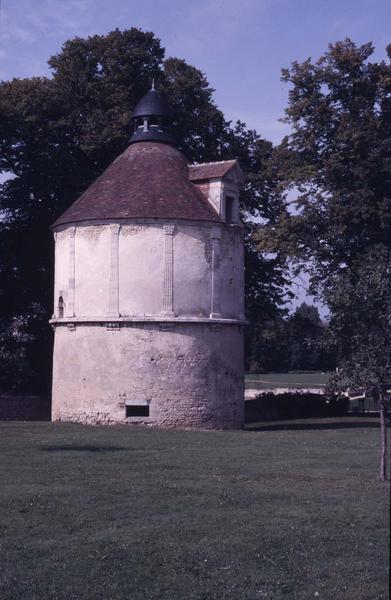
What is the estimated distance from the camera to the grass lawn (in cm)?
1020

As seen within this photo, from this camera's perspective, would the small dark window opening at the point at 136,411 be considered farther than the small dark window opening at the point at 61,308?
No

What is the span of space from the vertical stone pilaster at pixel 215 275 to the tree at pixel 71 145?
8569 mm

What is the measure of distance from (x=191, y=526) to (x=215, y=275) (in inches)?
816

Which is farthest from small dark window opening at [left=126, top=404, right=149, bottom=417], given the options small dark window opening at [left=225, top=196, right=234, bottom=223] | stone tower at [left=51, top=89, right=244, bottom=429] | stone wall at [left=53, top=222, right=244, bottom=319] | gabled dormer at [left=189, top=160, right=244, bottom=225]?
small dark window opening at [left=225, top=196, right=234, bottom=223]

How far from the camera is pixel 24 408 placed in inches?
1471

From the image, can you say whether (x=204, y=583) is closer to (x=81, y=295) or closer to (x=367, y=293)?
(x=367, y=293)

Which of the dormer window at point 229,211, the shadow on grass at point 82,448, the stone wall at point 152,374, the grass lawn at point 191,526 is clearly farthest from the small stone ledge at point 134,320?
the grass lawn at point 191,526

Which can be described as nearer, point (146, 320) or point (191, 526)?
point (191, 526)

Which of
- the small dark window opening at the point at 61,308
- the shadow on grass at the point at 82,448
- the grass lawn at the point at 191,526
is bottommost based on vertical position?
the grass lawn at the point at 191,526

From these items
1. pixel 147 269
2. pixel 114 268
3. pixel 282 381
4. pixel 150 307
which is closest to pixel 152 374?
pixel 150 307

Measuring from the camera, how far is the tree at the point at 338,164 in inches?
1405

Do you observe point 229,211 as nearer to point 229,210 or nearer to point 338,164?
point 229,210

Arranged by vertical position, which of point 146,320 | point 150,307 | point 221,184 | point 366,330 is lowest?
point 366,330

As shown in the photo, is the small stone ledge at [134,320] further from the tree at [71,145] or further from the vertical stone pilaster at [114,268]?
the tree at [71,145]
